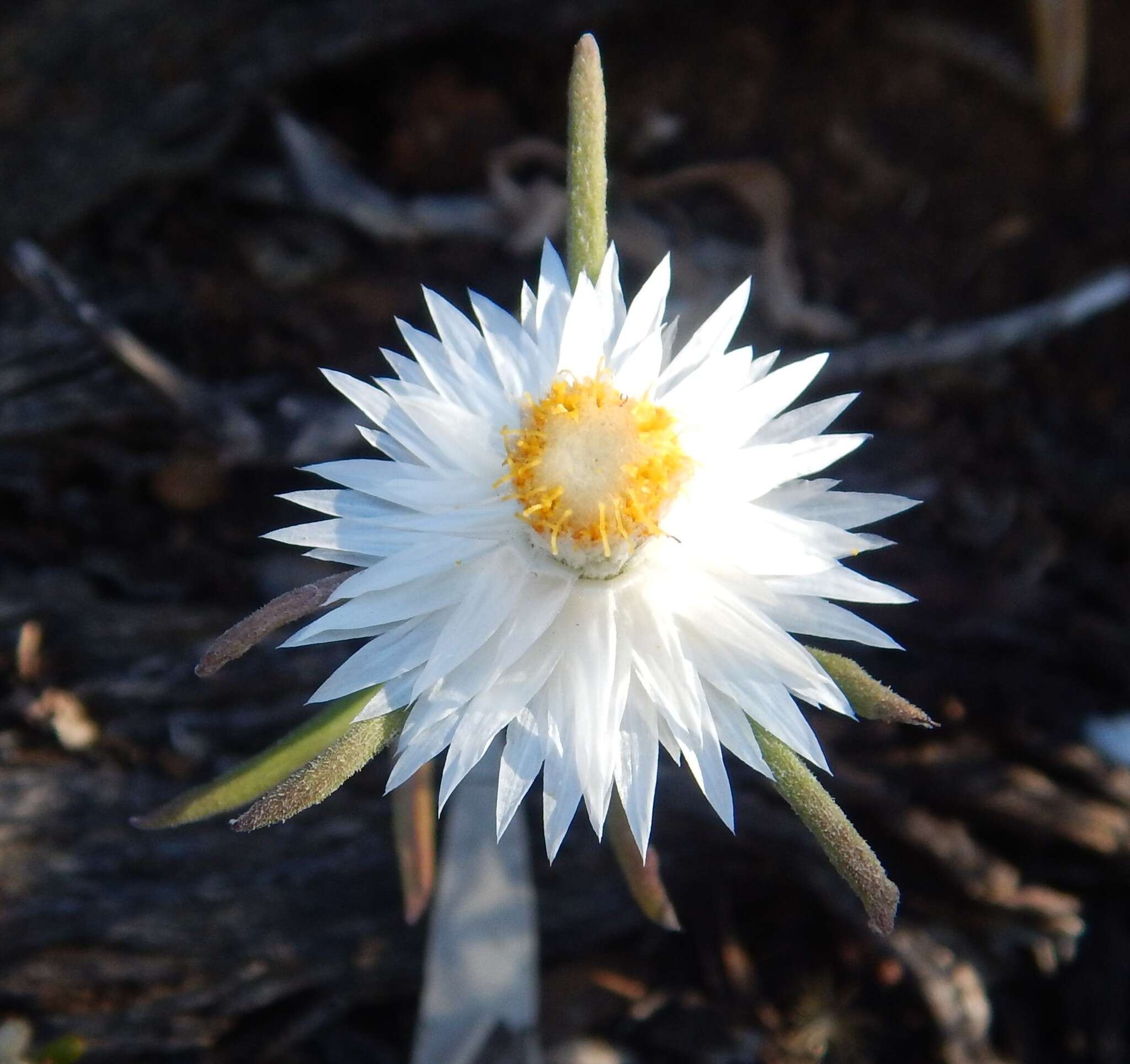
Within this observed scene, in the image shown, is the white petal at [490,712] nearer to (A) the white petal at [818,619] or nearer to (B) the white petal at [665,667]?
(B) the white petal at [665,667]

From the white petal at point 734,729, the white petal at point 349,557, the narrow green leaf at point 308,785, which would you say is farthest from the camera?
the white petal at point 349,557

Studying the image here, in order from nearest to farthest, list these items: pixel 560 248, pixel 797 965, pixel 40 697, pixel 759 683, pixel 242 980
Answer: pixel 759 683, pixel 40 697, pixel 242 980, pixel 797 965, pixel 560 248

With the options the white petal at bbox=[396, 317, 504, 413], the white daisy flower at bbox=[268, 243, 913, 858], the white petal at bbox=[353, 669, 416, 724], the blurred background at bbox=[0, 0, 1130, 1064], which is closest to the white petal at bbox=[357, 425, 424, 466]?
the white daisy flower at bbox=[268, 243, 913, 858]

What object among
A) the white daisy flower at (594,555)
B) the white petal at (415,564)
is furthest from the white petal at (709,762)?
the white petal at (415,564)

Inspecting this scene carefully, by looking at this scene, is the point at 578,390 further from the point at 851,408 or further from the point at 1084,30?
the point at 1084,30

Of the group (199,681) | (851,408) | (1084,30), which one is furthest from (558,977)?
(1084,30)

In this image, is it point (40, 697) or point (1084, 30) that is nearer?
point (40, 697)

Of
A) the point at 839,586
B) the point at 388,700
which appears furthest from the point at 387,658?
the point at 839,586
